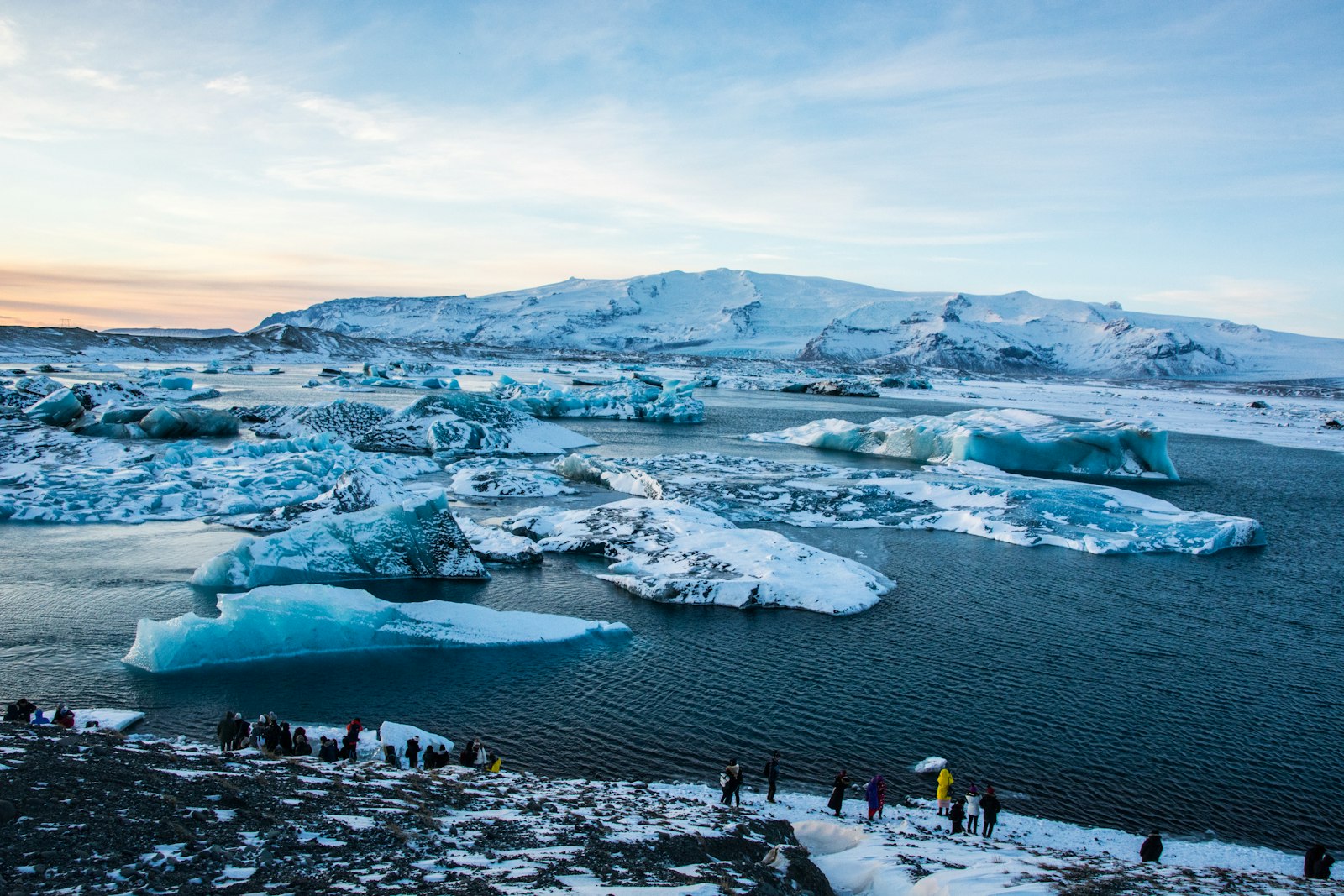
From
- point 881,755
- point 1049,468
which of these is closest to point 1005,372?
point 1049,468

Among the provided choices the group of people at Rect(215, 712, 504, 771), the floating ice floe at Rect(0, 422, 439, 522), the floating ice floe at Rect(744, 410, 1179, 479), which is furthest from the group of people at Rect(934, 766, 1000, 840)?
the floating ice floe at Rect(744, 410, 1179, 479)

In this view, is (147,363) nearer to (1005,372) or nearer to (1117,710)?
Result: (1117,710)

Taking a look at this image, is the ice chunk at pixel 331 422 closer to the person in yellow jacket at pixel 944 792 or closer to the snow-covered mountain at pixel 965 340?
the person in yellow jacket at pixel 944 792

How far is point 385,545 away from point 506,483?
9.97 metres

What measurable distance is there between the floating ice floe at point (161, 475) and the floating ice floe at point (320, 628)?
10662 millimetres

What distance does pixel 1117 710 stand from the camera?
1396cm

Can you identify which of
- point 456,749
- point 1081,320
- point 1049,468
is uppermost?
Answer: point 1081,320

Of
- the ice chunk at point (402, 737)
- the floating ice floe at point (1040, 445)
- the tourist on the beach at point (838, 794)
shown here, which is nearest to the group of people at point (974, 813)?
the tourist on the beach at point (838, 794)

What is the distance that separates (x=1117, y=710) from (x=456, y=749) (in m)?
10.4

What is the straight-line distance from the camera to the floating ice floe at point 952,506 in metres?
25.1

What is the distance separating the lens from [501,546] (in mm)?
21312

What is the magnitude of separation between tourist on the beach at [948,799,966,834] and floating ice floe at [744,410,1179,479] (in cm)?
3004

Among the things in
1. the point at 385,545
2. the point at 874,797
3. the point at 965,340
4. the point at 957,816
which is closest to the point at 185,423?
the point at 385,545

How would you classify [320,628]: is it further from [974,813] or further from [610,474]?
[610,474]
